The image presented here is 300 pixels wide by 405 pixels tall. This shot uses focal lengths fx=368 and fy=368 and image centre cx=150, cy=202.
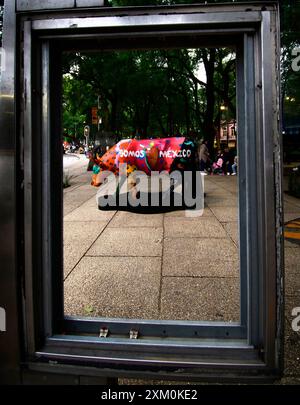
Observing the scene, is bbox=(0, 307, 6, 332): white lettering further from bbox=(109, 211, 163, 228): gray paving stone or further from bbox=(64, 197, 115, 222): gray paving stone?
bbox=(64, 197, 115, 222): gray paving stone

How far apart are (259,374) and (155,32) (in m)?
1.86

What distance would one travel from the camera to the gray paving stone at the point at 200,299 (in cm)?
332

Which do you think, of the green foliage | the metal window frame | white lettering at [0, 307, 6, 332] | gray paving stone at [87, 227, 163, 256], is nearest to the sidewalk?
gray paving stone at [87, 227, 163, 256]

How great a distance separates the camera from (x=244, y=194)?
2184 millimetres

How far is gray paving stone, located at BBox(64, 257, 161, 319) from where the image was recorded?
3.45m

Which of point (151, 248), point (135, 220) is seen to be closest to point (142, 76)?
point (135, 220)

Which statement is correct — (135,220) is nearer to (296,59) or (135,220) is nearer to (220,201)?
(220,201)

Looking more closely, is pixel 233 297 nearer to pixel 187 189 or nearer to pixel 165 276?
pixel 165 276

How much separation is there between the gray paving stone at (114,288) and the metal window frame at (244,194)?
51.7 inches

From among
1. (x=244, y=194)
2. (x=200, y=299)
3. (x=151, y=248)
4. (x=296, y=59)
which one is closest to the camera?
(x=244, y=194)

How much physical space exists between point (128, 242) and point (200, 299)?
2342 mm

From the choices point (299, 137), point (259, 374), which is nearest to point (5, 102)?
point (259, 374)

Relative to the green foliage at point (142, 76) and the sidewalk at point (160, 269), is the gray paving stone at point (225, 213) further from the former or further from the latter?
the green foliage at point (142, 76)

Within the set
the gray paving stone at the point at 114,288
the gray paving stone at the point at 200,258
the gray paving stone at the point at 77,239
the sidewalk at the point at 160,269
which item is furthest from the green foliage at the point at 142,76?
the gray paving stone at the point at 114,288
